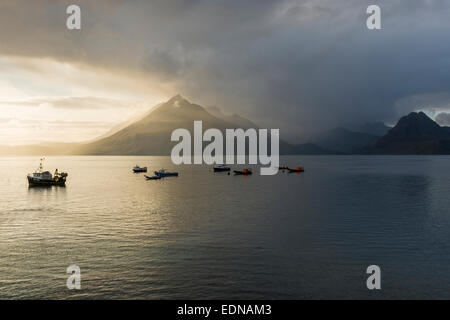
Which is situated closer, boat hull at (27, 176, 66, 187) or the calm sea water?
the calm sea water

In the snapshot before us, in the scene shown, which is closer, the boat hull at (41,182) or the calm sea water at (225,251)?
the calm sea water at (225,251)

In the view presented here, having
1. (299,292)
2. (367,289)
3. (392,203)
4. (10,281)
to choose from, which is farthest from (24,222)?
(392,203)

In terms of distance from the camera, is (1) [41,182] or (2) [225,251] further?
(1) [41,182]

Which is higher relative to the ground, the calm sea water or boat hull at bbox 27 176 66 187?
boat hull at bbox 27 176 66 187

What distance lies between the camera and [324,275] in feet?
100

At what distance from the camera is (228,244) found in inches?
1644

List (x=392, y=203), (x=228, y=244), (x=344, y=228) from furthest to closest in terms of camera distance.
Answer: (x=392, y=203) < (x=344, y=228) < (x=228, y=244)

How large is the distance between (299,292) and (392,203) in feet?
198

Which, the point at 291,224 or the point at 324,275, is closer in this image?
the point at 324,275

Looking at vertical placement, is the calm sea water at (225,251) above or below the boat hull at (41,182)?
below

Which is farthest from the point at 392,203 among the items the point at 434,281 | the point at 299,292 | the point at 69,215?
the point at 69,215

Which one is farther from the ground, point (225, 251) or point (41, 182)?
point (41, 182)
